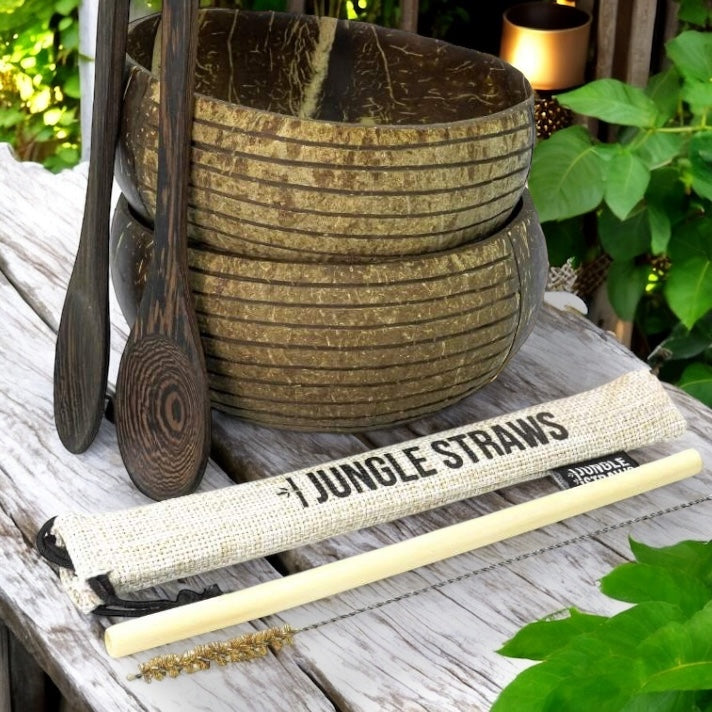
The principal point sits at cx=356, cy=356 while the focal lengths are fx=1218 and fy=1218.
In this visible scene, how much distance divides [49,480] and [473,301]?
0.98ft

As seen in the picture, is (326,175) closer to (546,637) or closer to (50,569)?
(50,569)

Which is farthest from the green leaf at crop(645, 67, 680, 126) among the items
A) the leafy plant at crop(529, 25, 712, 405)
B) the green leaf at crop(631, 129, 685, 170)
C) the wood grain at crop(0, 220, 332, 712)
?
the wood grain at crop(0, 220, 332, 712)

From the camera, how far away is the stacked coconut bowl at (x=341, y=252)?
72 centimetres

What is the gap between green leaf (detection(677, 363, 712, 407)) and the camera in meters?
1.63

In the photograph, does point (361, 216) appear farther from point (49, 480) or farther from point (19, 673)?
point (19, 673)

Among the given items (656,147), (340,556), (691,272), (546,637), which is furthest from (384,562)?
(691,272)

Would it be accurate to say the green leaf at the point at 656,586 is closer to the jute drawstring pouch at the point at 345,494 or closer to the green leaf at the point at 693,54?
the jute drawstring pouch at the point at 345,494

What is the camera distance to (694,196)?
5.47ft

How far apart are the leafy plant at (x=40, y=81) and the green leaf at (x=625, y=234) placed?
4.05ft

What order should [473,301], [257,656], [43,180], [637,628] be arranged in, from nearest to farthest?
[637,628], [257,656], [473,301], [43,180]

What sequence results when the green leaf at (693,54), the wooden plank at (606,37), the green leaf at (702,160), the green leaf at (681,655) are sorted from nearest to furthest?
the green leaf at (681,655)
the green leaf at (702,160)
the green leaf at (693,54)
the wooden plank at (606,37)

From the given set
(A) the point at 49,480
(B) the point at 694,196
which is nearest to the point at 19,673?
(A) the point at 49,480

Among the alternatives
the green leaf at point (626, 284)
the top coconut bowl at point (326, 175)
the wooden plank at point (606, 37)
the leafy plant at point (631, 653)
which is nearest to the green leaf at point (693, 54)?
the green leaf at point (626, 284)

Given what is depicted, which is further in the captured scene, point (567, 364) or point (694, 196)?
point (694, 196)
